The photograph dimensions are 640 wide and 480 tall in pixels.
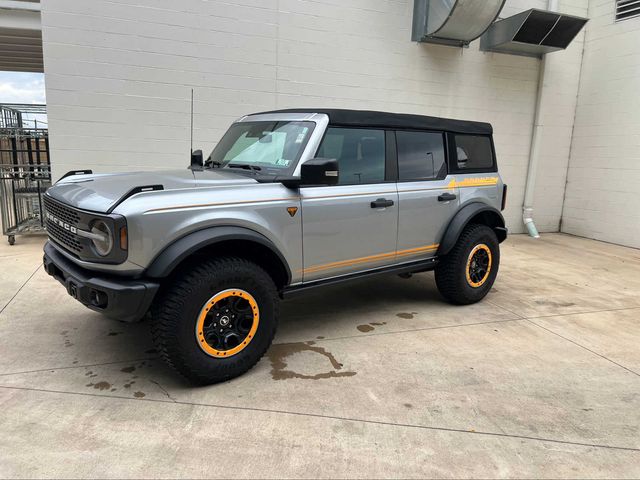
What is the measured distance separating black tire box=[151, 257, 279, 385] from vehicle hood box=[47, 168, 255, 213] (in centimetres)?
60

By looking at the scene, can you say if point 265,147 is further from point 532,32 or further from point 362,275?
point 532,32

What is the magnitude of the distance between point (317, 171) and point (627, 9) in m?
8.91

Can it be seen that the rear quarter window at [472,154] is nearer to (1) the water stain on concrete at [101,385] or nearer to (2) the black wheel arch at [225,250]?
(2) the black wheel arch at [225,250]

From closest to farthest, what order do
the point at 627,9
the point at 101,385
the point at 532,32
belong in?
the point at 101,385 < the point at 532,32 < the point at 627,9

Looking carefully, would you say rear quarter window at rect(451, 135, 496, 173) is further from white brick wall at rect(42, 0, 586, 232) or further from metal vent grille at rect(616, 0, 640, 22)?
metal vent grille at rect(616, 0, 640, 22)

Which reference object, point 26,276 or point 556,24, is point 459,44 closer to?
point 556,24

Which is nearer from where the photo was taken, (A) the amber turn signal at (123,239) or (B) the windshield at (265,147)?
(A) the amber turn signal at (123,239)

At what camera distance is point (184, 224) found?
298cm

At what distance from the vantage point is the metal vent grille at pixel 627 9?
28.2 ft

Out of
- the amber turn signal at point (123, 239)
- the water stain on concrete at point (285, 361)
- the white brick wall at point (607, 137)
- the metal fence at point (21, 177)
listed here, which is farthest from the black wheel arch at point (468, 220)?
the metal fence at point (21, 177)

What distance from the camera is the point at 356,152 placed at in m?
4.07

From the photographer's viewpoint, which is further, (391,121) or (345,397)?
(391,121)

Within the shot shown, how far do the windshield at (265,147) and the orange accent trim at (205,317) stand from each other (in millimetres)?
1015

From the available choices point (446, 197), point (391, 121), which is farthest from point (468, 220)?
point (391, 121)
